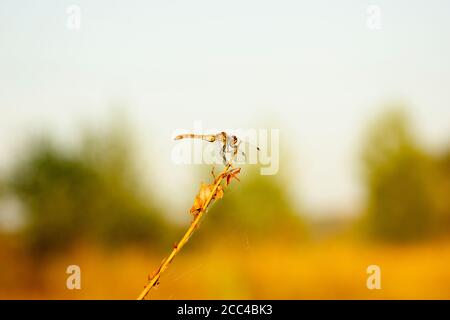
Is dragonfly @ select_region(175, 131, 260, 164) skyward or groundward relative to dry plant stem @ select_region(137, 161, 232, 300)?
skyward

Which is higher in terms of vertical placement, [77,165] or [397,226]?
[77,165]

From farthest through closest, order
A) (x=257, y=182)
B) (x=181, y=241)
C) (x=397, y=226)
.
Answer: (x=397, y=226) → (x=257, y=182) → (x=181, y=241)

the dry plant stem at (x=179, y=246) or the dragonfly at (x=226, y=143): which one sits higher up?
the dragonfly at (x=226, y=143)

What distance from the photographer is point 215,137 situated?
1.19ft

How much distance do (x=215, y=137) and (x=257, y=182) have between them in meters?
4.78
